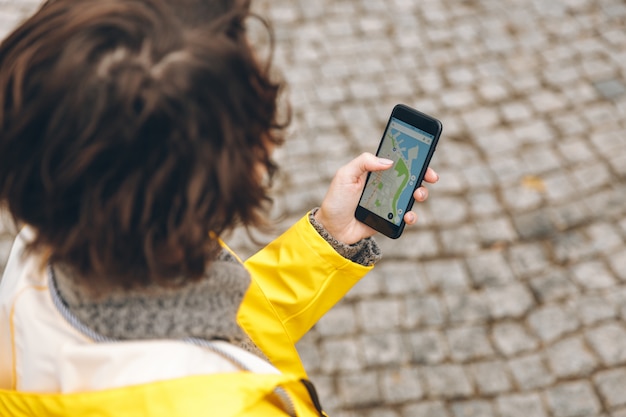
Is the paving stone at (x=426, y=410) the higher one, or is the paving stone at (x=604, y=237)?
the paving stone at (x=604, y=237)

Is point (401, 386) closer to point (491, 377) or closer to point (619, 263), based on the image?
point (491, 377)

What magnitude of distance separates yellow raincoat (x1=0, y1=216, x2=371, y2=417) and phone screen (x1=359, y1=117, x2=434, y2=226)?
0.28 meters

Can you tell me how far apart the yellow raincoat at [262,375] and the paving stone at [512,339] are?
1.58m

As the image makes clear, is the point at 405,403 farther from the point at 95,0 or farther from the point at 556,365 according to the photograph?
the point at 95,0

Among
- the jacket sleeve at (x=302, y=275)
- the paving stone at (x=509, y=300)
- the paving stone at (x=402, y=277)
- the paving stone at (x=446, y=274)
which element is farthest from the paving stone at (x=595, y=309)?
the jacket sleeve at (x=302, y=275)

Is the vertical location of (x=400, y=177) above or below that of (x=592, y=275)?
above

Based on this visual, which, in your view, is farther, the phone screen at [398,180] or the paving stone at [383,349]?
the paving stone at [383,349]

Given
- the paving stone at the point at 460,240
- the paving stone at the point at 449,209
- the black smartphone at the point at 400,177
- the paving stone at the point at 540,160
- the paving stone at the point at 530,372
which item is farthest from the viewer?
the paving stone at the point at 540,160

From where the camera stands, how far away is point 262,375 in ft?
4.11

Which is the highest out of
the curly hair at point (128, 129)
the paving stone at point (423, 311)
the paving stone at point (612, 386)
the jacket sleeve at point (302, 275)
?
the curly hair at point (128, 129)

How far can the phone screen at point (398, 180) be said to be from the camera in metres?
2.07

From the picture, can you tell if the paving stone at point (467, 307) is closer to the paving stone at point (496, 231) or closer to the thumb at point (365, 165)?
the paving stone at point (496, 231)

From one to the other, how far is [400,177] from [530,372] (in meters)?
1.54

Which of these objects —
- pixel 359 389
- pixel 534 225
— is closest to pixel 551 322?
pixel 534 225
